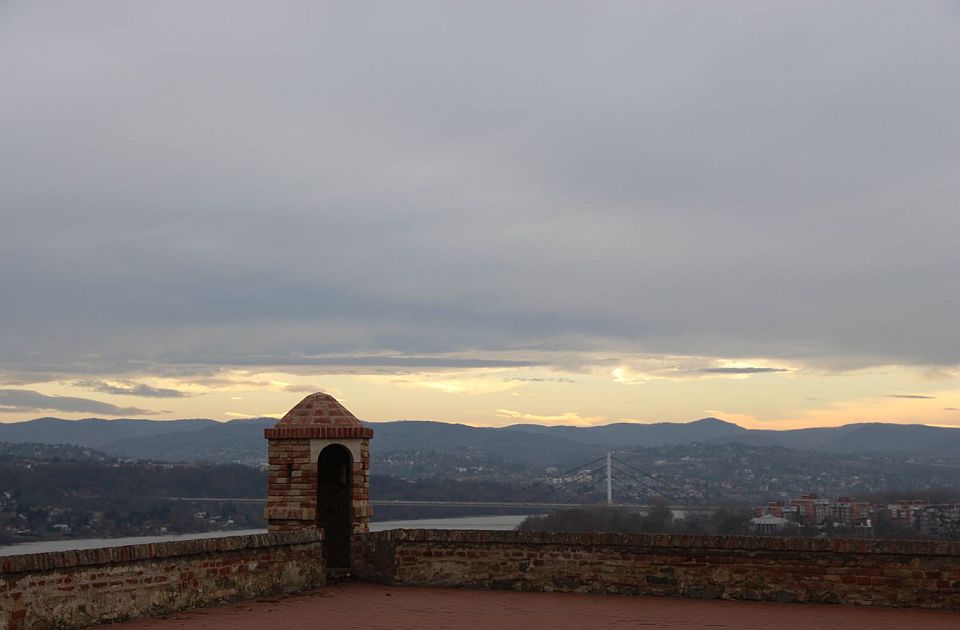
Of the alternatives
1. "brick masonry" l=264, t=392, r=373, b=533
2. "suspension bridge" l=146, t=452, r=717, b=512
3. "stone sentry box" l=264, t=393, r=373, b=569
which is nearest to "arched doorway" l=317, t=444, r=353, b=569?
"stone sentry box" l=264, t=393, r=373, b=569

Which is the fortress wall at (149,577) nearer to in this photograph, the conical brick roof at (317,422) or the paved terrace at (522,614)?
the paved terrace at (522,614)

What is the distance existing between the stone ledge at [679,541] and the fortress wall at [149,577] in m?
1.29

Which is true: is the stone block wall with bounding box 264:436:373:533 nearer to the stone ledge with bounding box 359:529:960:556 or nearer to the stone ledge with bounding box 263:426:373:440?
the stone ledge with bounding box 263:426:373:440

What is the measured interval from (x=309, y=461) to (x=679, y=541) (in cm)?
417

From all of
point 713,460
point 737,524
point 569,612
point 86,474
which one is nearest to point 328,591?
point 569,612

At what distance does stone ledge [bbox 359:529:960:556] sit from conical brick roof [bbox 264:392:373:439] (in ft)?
4.09

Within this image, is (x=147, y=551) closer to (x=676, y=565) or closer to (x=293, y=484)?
(x=293, y=484)

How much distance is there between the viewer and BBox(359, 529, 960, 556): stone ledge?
33.0 feet

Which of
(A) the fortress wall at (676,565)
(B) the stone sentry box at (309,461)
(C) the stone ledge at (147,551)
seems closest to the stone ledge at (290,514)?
(B) the stone sentry box at (309,461)

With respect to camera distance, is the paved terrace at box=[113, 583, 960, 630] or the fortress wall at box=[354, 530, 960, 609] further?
the fortress wall at box=[354, 530, 960, 609]

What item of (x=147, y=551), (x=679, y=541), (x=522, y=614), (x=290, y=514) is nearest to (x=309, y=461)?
(x=290, y=514)

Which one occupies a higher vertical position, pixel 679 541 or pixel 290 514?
pixel 290 514

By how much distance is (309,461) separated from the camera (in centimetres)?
1188

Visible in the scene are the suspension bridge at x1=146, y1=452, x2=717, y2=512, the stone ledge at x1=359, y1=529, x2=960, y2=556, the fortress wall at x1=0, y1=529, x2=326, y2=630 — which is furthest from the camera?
the suspension bridge at x1=146, y1=452, x2=717, y2=512
